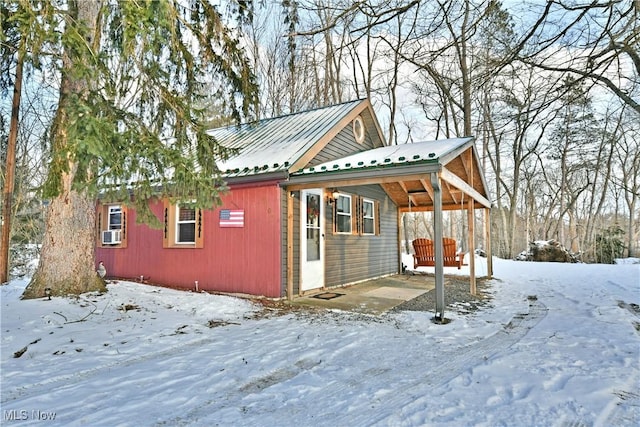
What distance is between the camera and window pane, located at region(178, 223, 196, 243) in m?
7.46

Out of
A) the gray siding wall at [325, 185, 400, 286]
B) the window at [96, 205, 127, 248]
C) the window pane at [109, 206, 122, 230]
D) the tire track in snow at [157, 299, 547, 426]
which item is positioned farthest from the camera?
the window pane at [109, 206, 122, 230]

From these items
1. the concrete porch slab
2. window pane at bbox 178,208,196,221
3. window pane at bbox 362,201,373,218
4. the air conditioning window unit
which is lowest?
the concrete porch slab

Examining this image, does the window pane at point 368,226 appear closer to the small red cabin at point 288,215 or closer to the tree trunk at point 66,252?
the small red cabin at point 288,215

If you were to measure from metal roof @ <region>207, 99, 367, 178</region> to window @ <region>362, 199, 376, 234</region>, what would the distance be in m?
2.27

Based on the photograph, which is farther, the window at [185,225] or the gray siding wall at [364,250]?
the gray siding wall at [364,250]

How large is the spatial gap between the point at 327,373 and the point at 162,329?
2.39m

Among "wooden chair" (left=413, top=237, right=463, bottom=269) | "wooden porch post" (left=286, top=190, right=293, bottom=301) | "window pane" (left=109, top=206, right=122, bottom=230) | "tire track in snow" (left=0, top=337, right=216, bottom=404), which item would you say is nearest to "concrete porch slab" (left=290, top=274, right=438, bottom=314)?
"wooden porch post" (left=286, top=190, right=293, bottom=301)

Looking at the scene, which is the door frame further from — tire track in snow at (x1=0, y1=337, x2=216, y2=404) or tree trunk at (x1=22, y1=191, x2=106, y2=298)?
tree trunk at (x1=22, y1=191, x2=106, y2=298)

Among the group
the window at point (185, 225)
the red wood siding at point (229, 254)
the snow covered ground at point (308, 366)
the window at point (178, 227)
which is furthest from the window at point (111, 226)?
the snow covered ground at point (308, 366)

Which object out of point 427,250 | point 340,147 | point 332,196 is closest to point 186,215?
point 332,196

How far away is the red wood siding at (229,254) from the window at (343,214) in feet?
6.54

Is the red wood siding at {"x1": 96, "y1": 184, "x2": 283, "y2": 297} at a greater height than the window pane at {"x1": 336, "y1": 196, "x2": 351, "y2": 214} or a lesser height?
lesser

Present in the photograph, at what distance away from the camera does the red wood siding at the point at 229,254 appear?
20.6ft

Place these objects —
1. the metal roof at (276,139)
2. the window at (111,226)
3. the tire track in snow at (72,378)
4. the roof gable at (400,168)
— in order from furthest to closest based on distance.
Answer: the window at (111,226) < the metal roof at (276,139) < the roof gable at (400,168) < the tire track in snow at (72,378)
